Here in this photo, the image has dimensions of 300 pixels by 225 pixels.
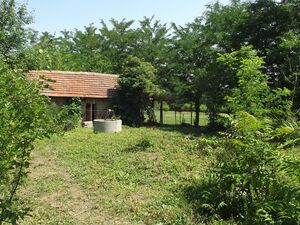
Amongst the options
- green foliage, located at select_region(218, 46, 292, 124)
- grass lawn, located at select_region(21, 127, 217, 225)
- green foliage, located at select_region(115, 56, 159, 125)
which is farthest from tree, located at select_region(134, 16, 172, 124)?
green foliage, located at select_region(218, 46, 292, 124)

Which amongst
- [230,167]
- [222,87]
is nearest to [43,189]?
[230,167]

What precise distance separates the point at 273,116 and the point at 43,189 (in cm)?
506

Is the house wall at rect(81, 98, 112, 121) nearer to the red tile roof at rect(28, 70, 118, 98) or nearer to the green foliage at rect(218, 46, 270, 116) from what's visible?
the red tile roof at rect(28, 70, 118, 98)

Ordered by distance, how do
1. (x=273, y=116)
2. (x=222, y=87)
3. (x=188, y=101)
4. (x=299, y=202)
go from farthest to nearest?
1. (x=188, y=101)
2. (x=222, y=87)
3. (x=273, y=116)
4. (x=299, y=202)

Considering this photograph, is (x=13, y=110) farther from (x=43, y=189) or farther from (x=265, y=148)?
(x=43, y=189)

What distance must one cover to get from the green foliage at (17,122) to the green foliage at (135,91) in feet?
66.3

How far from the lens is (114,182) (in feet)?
28.9

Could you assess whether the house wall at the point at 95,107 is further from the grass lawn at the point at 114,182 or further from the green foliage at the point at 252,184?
the green foliage at the point at 252,184

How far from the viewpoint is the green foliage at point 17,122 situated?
3.29 m

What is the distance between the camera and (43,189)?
8305 millimetres

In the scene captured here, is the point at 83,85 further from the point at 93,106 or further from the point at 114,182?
the point at 114,182

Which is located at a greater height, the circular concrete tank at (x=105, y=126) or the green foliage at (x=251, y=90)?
the green foliage at (x=251, y=90)

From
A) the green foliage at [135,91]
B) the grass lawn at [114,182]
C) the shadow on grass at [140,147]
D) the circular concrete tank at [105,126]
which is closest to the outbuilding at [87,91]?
the green foliage at [135,91]

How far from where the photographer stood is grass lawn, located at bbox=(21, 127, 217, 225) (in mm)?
6605
